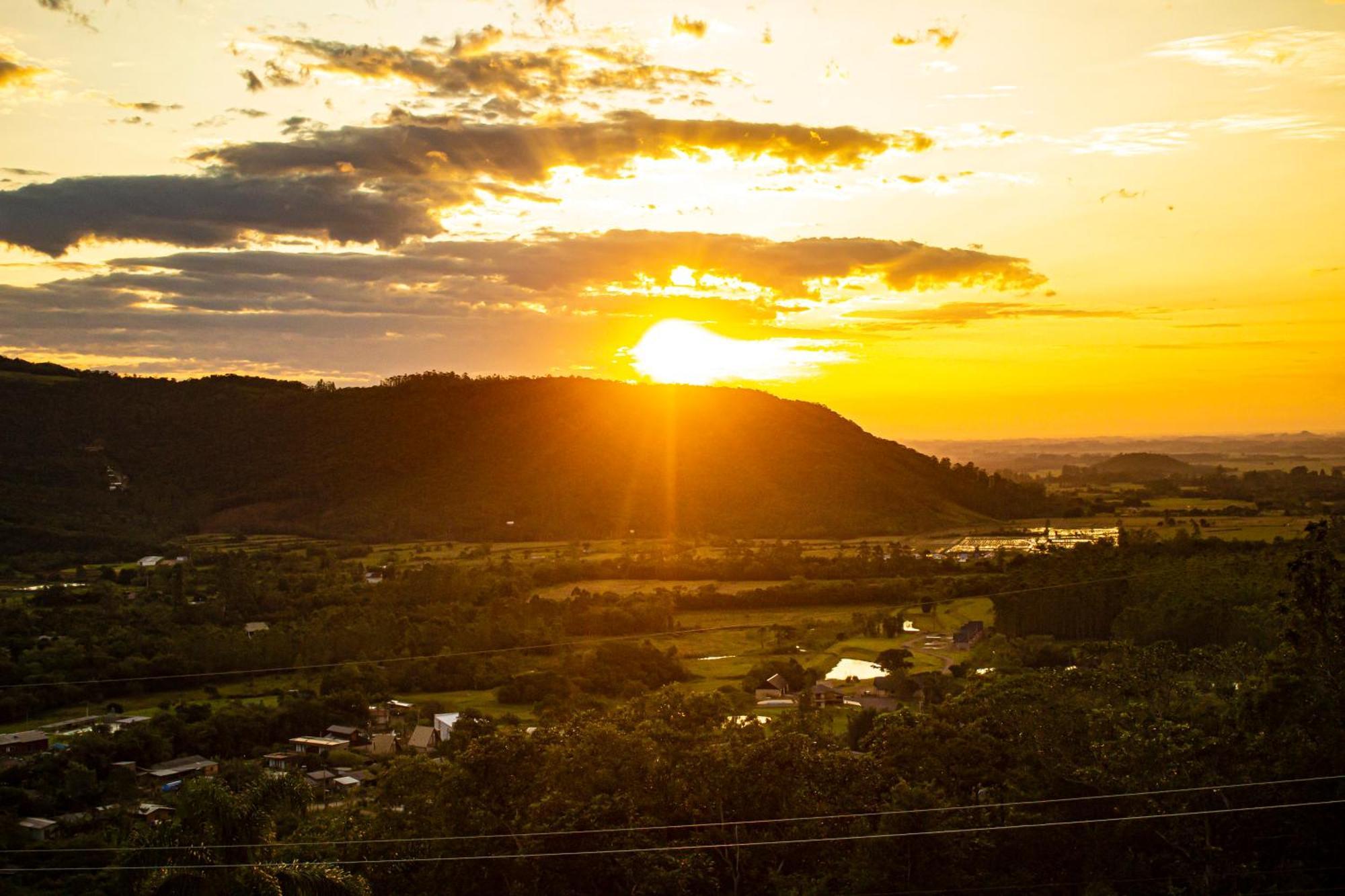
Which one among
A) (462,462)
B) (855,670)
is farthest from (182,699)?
(462,462)

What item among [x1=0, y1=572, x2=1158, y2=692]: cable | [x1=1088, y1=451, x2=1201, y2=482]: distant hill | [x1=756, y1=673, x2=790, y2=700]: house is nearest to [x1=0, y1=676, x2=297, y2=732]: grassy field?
[x1=0, y1=572, x2=1158, y2=692]: cable

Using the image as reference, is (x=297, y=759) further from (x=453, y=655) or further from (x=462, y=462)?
(x=462, y=462)

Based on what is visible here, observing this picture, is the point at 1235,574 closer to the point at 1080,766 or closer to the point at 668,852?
the point at 1080,766

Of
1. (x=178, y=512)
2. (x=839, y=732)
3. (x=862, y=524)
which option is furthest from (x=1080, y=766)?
(x=178, y=512)

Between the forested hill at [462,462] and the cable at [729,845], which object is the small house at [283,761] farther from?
the forested hill at [462,462]

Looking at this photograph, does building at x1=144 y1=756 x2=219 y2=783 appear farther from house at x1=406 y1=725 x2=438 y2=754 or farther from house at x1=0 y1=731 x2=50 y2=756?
house at x1=406 y1=725 x2=438 y2=754
